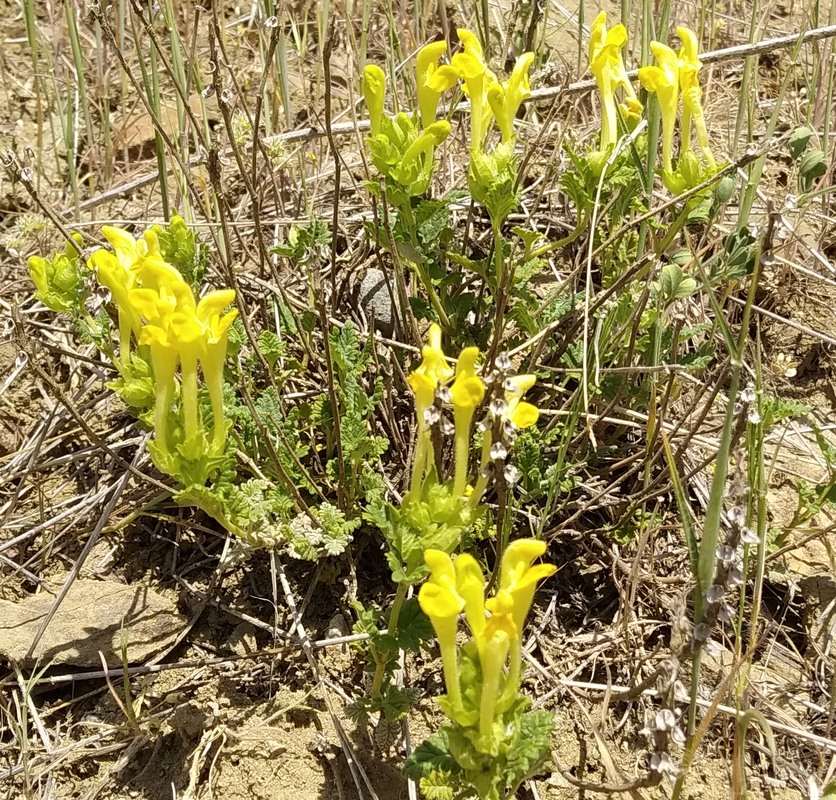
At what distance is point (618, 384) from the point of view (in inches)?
Result: 75.2

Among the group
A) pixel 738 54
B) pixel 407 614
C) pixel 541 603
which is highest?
pixel 738 54

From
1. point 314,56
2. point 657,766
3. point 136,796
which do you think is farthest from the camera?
point 314,56

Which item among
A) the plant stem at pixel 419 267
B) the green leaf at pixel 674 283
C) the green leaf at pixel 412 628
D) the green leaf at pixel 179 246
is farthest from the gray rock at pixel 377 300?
the green leaf at pixel 412 628

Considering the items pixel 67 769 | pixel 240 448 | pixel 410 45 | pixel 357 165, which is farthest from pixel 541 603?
pixel 410 45

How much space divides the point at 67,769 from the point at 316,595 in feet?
2.08

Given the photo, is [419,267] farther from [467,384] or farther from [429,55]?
[467,384]

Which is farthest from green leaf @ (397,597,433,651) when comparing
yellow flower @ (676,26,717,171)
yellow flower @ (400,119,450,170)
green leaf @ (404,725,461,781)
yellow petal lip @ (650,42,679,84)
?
yellow petal lip @ (650,42,679,84)

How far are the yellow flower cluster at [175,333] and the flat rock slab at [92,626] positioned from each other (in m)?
0.67

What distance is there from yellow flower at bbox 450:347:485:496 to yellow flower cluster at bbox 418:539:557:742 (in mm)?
201

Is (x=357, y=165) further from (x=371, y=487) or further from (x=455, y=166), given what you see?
(x=371, y=487)

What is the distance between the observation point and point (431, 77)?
1703 mm

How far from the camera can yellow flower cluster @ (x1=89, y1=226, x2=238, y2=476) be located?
1.27m

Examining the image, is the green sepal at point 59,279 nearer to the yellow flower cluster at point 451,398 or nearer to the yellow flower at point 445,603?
Result: the yellow flower cluster at point 451,398

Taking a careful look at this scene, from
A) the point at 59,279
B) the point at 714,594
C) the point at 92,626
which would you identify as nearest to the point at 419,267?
the point at 59,279
